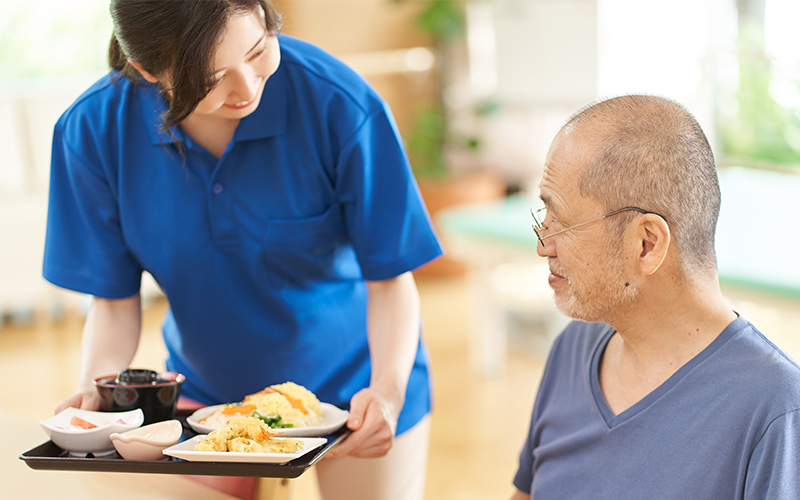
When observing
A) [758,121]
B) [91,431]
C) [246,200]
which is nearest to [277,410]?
[91,431]

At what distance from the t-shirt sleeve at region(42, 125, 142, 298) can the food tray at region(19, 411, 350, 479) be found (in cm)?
34

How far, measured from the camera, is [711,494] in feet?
3.30

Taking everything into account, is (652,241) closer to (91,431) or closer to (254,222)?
(254,222)

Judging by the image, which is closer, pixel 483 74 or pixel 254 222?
pixel 254 222

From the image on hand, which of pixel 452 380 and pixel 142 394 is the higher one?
pixel 142 394

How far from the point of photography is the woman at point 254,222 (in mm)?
1303

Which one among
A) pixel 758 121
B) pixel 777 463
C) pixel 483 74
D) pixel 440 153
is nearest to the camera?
pixel 777 463

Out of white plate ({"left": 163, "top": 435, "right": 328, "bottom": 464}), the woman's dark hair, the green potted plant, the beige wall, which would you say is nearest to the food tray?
white plate ({"left": 163, "top": 435, "right": 328, "bottom": 464})

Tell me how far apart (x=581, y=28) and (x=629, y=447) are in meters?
4.34

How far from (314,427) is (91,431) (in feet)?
0.97

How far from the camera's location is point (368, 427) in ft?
3.86

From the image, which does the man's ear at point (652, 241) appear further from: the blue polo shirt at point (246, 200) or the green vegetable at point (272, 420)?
the green vegetable at point (272, 420)

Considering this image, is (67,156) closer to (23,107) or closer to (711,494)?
(711,494)

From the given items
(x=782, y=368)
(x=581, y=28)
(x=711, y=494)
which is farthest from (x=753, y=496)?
(x=581, y=28)
